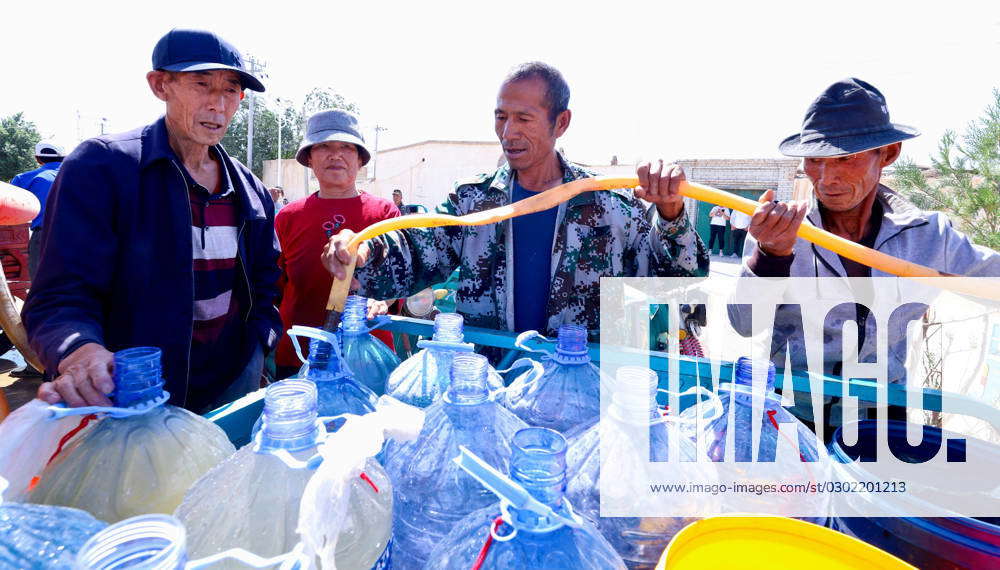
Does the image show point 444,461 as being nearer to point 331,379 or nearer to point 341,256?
point 331,379

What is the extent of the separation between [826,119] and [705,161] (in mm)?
20091

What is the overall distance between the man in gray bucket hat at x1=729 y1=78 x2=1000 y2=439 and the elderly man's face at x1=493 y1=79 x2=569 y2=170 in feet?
2.91

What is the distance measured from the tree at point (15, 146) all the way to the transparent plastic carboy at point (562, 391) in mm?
33455

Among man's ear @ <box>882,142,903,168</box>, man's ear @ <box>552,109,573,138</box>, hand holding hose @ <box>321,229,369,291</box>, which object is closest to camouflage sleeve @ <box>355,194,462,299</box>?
hand holding hose @ <box>321,229,369,291</box>

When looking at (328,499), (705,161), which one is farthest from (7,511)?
(705,161)

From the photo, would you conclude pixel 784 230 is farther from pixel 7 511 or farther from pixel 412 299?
pixel 412 299

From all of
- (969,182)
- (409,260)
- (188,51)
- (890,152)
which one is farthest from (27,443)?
(969,182)

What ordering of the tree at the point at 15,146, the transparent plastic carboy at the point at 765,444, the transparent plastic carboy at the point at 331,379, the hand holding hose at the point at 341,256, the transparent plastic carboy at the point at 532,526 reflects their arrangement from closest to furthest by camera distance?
the transparent plastic carboy at the point at 532,526 < the transparent plastic carboy at the point at 765,444 < the transparent plastic carboy at the point at 331,379 < the hand holding hose at the point at 341,256 < the tree at the point at 15,146

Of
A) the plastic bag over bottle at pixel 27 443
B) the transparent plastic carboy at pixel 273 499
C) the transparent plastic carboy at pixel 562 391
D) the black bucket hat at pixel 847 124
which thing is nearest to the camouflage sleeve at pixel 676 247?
the black bucket hat at pixel 847 124

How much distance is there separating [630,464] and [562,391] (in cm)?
34

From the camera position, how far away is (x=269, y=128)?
126 ft

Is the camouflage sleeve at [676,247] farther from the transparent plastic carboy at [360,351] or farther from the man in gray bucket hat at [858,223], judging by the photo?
the transparent plastic carboy at [360,351]

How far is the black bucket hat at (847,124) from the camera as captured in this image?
5.75 feet

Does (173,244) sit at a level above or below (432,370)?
above
